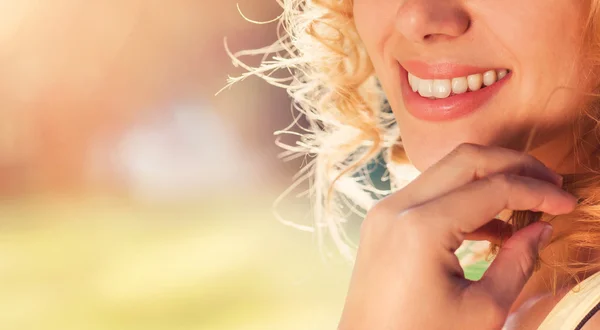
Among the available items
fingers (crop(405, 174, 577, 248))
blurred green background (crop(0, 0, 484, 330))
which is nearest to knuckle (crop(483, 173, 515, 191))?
fingers (crop(405, 174, 577, 248))

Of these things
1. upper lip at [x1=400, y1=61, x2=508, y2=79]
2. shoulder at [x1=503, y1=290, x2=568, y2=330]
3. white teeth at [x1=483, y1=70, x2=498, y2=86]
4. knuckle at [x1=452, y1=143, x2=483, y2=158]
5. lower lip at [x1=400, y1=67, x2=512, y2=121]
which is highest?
upper lip at [x1=400, y1=61, x2=508, y2=79]

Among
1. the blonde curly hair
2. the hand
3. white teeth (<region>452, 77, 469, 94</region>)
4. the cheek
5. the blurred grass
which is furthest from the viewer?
the blurred grass

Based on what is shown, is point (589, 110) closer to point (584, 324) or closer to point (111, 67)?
point (584, 324)

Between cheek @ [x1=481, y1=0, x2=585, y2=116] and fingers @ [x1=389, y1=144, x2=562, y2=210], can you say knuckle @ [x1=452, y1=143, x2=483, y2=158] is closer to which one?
fingers @ [x1=389, y1=144, x2=562, y2=210]

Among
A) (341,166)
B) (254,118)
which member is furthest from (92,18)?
(341,166)

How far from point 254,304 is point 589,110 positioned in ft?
14.9

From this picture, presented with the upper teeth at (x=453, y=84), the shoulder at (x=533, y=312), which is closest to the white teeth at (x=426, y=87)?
the upper teeth at (x=453, y=84)

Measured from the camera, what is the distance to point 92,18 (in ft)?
29.3

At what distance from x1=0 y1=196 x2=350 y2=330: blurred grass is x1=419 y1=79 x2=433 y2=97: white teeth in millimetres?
3860

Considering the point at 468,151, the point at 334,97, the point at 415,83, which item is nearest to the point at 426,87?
the point at 415,83

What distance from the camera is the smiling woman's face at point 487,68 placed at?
1042mm

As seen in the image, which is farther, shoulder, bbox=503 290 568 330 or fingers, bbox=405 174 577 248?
shoulder, bbox=503 290 568 330

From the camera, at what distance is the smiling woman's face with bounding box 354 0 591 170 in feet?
3.42

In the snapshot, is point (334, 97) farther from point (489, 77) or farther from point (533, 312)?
point (533, 312)
